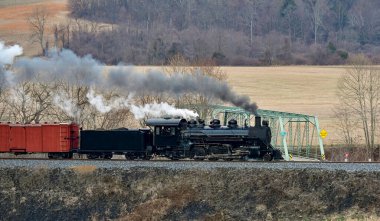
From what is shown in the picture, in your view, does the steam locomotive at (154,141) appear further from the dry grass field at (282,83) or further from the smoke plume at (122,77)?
the dry grass field at (282,83)

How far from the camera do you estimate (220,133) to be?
51125 mm

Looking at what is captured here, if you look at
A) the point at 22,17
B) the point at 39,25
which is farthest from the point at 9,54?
the point at 22,17

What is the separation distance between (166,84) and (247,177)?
1835 cm

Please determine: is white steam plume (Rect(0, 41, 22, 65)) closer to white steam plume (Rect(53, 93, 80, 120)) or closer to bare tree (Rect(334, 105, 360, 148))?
white steam plume (Rect(53, 93, 80, 120))

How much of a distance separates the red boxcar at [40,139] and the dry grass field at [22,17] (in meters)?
74.2

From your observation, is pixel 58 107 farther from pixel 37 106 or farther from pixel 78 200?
pixel 78 200

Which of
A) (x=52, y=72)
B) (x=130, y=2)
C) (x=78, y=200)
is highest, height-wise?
(x=130, y=2)

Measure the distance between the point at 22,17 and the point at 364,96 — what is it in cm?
9585

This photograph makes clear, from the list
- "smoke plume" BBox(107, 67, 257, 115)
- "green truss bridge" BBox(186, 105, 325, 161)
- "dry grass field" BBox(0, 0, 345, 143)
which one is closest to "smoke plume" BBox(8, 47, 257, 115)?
"smoke plume" BBox(107, 67, 257, 115)

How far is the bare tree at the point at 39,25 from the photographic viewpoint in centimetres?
13950

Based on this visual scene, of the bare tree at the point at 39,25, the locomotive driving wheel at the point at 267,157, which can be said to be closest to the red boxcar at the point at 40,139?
the locomotive driving wheel at the point at 267,157

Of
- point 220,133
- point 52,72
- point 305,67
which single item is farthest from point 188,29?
point 220,133

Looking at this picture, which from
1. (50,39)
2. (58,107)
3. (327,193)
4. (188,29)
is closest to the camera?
(327,193)

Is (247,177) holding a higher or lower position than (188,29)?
lower
